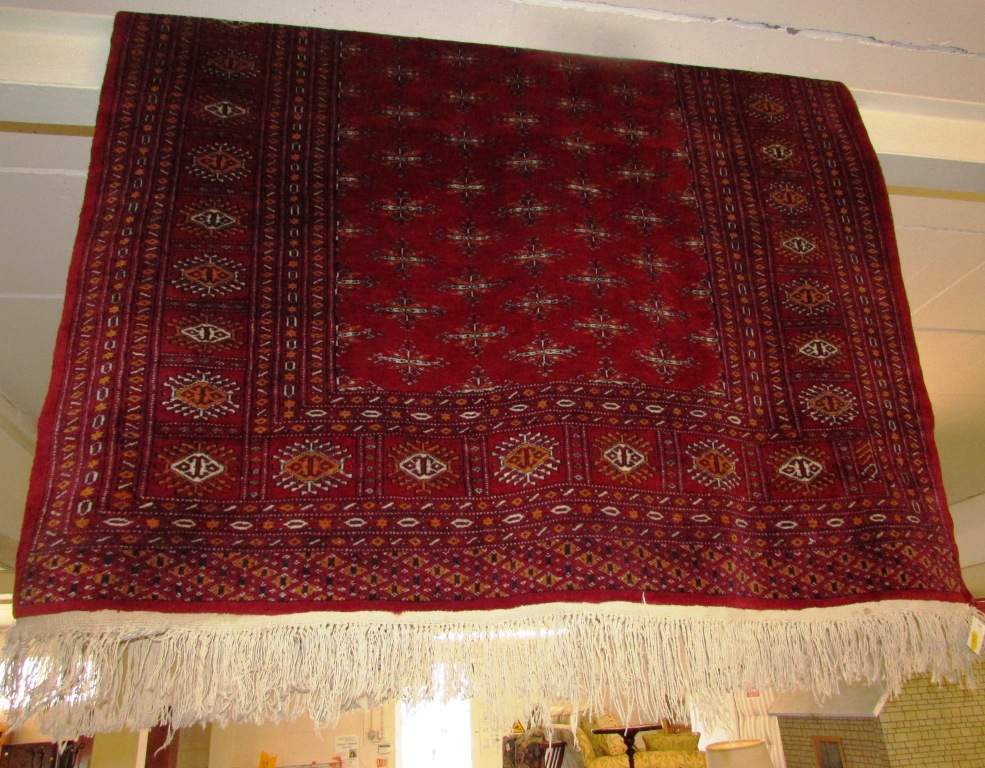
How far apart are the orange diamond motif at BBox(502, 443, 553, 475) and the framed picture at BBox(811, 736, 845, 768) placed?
6.91 meters

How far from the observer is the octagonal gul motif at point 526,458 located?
1698 millimetres

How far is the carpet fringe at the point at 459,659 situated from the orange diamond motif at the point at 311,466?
0.99 feet

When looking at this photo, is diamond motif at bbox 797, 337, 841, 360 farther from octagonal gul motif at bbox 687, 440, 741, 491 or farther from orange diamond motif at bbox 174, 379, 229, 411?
orange diamond motif at bbox 174, 379, 229, 411

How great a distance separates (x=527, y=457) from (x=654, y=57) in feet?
4.83

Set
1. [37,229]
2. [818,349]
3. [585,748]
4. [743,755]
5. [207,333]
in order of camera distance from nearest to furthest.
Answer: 1. [207,333]
2. [818,349]
3. [37,229]
4. [743,755]
5. [585,748]

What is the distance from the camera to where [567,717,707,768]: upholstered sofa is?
7.60 meters

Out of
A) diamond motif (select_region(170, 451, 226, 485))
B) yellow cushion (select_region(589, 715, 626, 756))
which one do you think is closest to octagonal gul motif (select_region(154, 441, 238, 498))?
diamond motif (select_region(170, 451, 226, 485))

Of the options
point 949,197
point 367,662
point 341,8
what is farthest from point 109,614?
point 949,197

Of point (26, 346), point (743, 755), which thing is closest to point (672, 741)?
point (743, 755)

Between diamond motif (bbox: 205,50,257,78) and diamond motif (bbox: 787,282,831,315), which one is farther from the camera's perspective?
diamond motif (bbox: 205,50,257,78)

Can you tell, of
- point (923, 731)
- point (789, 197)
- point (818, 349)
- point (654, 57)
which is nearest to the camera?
point (818, 349)

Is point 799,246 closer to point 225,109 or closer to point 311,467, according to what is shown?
point 311,467

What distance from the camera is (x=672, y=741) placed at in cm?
805

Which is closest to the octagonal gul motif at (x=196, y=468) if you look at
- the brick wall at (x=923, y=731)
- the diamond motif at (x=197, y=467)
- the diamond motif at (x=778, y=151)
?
the diamond motif at (x=197, y=467)
